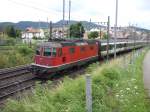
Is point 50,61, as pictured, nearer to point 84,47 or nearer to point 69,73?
point 69,73

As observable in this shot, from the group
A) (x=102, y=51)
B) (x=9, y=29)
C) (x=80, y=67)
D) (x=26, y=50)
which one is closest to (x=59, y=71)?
(x=80, y=67)

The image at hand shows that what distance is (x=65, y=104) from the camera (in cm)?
914

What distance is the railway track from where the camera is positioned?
57.1 ft

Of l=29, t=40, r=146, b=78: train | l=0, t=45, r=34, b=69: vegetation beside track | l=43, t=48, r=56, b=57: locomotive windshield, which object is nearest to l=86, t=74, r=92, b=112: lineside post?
l=29, t=40, r=146, b=78: train

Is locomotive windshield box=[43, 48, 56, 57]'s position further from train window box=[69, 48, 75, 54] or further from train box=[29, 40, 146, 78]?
train window box=[69, 48, 75, 54]

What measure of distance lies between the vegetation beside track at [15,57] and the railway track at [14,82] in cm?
333

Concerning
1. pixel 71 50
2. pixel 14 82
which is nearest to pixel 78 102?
pixel 14 82

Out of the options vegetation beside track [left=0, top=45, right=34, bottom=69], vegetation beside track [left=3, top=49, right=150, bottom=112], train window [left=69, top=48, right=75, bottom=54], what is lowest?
vegetation beside track [left=0, top=45, right=34, bottom=69]

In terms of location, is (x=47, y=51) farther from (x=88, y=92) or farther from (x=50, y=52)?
(x=88, y=92)

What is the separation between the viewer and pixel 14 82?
68.3 ft

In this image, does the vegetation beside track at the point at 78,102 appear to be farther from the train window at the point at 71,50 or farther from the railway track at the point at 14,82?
the train window at the point at 71,50

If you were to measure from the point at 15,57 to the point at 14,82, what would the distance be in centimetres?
1154

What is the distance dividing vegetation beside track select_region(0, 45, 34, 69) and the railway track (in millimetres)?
3325

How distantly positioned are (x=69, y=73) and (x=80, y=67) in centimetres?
380
